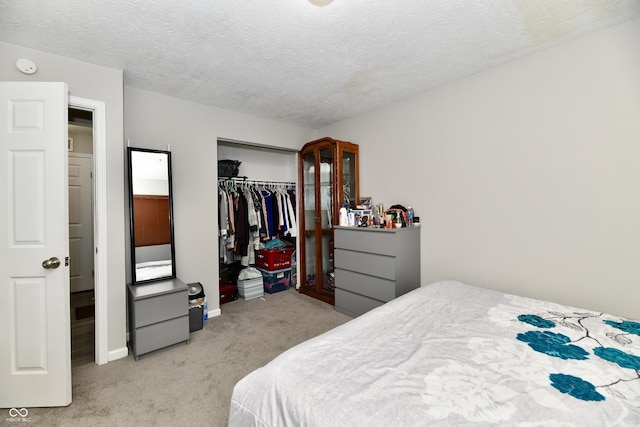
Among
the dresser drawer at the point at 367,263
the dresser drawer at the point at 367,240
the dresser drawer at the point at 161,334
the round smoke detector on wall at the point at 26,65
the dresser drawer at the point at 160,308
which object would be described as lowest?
the dresser drawer at the point at 161,334

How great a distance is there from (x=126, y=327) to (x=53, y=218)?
1.22 metres

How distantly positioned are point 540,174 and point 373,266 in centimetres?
162

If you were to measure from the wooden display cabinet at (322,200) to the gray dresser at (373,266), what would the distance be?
1.28ft

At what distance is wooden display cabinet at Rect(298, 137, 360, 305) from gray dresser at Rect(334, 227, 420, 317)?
1.28 feet

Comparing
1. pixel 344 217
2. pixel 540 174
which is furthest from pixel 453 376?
pixel 344 217

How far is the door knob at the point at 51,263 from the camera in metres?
1.73

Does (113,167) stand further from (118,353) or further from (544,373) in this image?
(544,373)

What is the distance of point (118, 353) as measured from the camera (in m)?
2.31

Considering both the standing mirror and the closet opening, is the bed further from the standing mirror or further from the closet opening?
the closet opening

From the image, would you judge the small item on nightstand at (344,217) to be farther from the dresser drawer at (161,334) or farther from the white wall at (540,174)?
the dresser drawer at (161,334)

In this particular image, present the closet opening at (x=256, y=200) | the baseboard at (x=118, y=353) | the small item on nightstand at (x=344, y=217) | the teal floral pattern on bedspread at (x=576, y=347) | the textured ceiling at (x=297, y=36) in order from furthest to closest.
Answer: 1. the closet opening at (x=256, y=200)
2. the small item on nightstand at (x=344, y=217)
3. the baseboard at (x=118, y=353)
4. the textured ceiling at (x=297, y=36)
5. the teal floral pattern on bedspread at (x=576, y=347)

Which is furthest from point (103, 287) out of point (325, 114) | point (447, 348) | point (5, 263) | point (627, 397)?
point (627, 397)

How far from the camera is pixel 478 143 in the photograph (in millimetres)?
2441

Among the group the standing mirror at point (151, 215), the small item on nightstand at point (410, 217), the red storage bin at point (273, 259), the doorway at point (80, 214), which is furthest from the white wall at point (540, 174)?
the doorway at point (80, 214)
